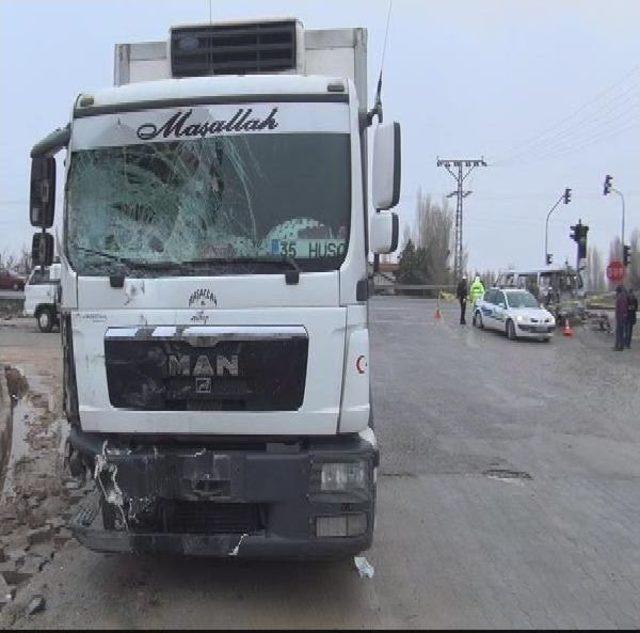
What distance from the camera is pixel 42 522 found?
649 centimetres

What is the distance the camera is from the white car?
2467cm

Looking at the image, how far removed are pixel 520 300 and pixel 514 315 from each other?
1378 mm

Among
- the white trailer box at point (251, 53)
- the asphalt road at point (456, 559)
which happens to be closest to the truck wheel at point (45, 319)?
the asphalt road at point (456, 559)

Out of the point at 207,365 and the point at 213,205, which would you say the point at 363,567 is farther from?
the point at 213,205

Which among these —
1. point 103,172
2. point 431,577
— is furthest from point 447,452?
point 103,172

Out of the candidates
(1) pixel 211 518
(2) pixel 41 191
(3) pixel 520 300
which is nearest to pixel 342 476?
(1) pixel 211 518

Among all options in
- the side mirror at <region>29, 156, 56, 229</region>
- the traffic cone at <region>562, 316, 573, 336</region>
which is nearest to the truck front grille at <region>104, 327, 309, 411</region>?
the side mirror at <region>29, 156, 56, 229</region>

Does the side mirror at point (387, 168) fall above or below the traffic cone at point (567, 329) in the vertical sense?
above

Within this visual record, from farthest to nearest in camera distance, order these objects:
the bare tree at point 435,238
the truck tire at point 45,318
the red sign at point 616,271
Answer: the bare tree at point 435,238 < the red sign at point 616,271 < the truck tire at point 45,318

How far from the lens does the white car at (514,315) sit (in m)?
24.7

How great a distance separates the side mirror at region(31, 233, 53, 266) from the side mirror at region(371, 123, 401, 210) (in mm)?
2257

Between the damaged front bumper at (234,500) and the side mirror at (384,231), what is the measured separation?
128 cm

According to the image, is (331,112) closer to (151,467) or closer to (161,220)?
(161,220)

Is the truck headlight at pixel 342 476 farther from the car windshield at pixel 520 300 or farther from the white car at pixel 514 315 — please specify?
the car windshield at pixel 520 300
